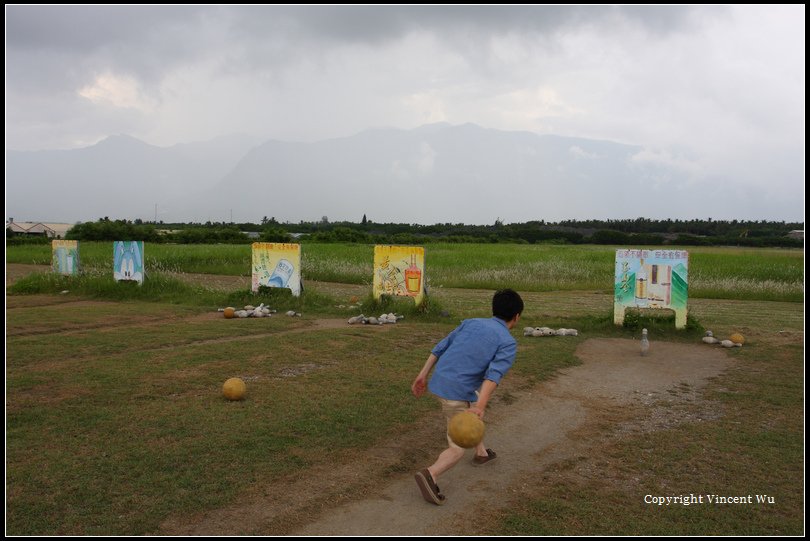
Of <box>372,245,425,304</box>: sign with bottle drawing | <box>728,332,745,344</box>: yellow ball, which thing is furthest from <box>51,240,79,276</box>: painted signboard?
<box>728,332,745,344</box>: yellow ball

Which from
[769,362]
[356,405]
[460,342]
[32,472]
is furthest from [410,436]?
[769,362]

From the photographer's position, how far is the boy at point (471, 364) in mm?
4422

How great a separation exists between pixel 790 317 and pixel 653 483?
41.2 ft

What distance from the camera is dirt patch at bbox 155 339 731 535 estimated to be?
4.02m

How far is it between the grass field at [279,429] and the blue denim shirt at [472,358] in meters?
0.83

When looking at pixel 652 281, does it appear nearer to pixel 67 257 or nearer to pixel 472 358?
pixel 472 358

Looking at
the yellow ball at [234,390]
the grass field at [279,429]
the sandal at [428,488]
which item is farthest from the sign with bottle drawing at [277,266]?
the sandal at [428,488]

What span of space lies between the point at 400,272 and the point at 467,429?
385 inches

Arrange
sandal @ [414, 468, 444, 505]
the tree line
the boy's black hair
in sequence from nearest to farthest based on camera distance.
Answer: sandal @ [414, 468, 444, 505] < the boy's black hair < the tree line

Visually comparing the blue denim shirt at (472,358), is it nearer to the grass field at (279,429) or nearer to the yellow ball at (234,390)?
the grass field at (279,429)

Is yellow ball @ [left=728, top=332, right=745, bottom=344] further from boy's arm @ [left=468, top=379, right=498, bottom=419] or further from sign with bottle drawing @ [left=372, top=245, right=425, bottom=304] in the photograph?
boy's arm @ [left=468, top=379, right=498, bottom=419]

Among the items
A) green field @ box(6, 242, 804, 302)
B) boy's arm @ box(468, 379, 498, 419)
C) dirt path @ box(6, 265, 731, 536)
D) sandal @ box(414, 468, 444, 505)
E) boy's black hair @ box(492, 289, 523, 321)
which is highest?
boy's black hair @ box(492, 289, 523, 321)

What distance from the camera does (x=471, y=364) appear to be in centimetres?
460

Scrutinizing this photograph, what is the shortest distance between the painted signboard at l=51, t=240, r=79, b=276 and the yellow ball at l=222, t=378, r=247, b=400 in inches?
581
